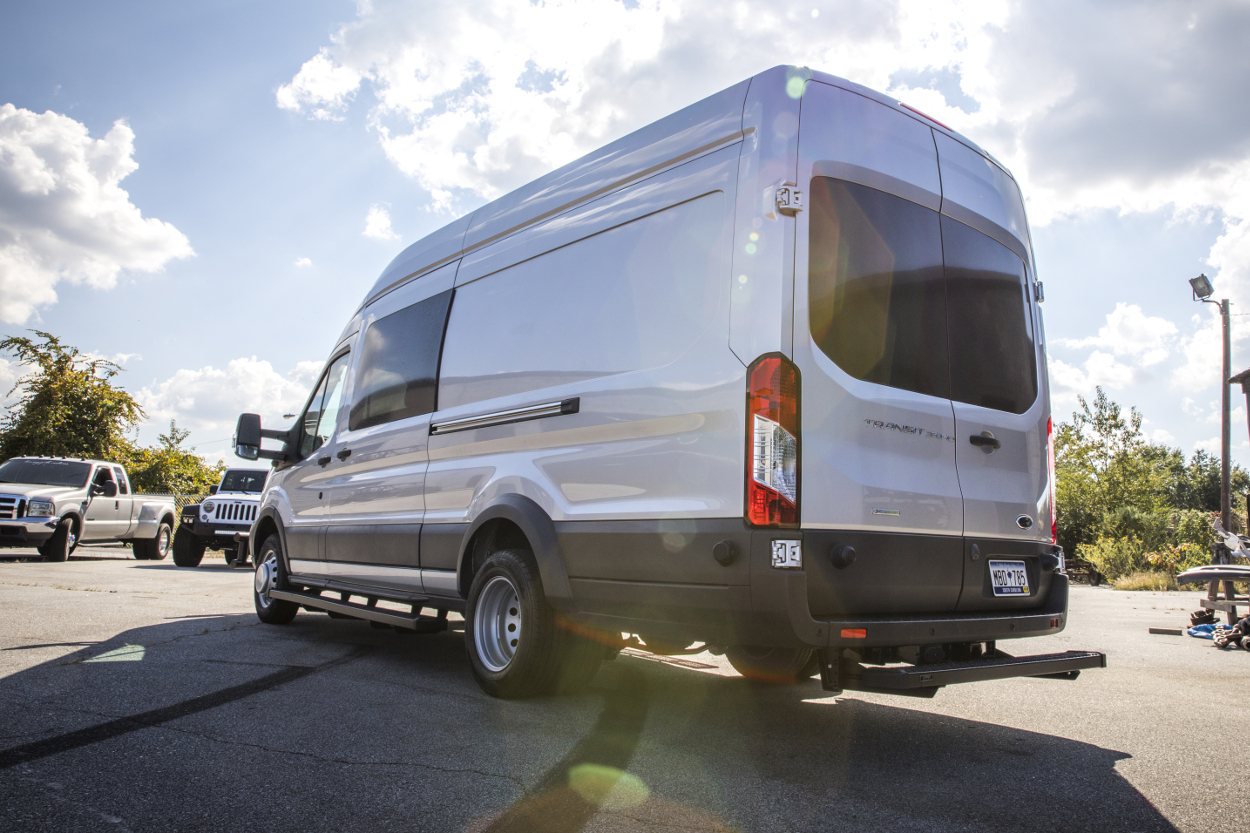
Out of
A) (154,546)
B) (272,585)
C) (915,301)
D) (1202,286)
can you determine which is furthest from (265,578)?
(1202,286)

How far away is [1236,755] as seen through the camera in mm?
3586

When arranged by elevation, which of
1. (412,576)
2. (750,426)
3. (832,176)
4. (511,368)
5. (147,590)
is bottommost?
(147,590)

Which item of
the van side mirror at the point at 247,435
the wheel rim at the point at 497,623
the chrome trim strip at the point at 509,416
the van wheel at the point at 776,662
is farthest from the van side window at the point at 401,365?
the van wheel at the point at 776,662

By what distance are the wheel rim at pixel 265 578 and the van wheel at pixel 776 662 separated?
444cm

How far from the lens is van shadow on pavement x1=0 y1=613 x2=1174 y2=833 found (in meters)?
2.67

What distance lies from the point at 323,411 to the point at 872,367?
5018 mm

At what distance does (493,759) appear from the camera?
3.24 metres

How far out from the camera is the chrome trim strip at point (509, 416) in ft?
13.2

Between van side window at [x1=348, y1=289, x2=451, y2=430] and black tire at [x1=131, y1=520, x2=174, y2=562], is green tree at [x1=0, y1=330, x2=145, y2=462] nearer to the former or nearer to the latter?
black tire at [x1=131, y1=520, x2=174, y2=562]

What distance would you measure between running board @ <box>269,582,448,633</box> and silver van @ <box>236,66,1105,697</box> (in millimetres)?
93

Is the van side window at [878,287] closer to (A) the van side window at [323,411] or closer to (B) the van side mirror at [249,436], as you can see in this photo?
(A) the van side window at [323,411]

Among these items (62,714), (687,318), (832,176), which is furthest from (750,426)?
(62,714)

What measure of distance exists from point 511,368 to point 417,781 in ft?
7.40

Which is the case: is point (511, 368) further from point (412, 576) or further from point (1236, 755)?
point (1236, 755)
